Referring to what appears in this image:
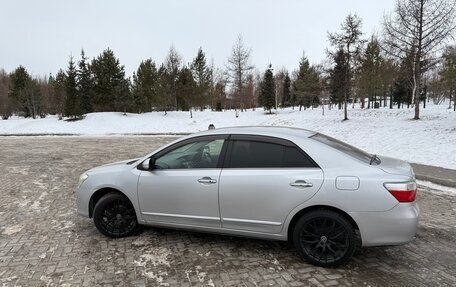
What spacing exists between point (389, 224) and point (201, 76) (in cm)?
3974

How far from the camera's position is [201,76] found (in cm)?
4147

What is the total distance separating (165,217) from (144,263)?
2.14 feet

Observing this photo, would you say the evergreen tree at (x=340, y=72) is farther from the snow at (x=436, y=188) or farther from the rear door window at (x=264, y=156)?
the rear door window at (x=264, y=156)

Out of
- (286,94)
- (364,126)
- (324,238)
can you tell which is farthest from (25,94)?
(324,238)

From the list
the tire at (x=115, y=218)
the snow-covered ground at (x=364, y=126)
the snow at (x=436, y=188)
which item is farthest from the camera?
the snow-covered ground at (x=364, y=126)

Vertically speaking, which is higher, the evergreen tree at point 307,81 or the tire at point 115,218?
the evergreen tree at point 307,81

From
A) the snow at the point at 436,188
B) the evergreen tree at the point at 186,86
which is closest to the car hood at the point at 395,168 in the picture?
the snow at the point at 436,188

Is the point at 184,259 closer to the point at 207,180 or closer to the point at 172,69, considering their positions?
the point at 207,180

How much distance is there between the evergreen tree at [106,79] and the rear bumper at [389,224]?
→ 3806 cm

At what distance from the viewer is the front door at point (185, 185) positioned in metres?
3.90

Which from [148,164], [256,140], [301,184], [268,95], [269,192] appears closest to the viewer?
[301,184]

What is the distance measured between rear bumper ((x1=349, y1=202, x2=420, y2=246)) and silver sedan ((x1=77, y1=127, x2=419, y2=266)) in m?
0.01

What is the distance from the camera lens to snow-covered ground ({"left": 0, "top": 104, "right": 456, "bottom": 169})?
12.2 metres

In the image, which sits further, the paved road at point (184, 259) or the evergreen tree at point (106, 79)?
the evergreen tree at point (106, 79)
